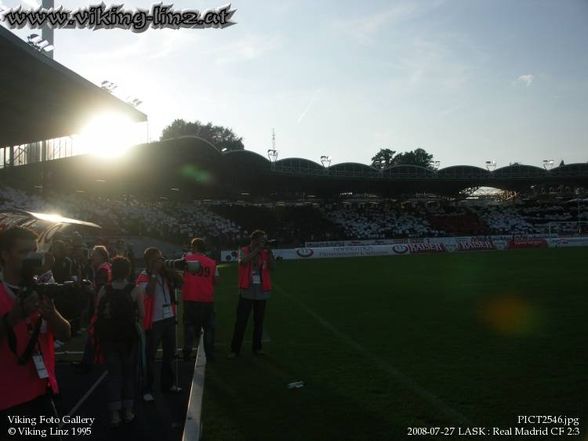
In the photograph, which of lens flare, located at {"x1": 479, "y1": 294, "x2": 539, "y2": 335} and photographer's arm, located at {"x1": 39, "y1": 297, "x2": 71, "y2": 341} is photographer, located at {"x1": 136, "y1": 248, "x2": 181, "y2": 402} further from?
lens flare, located at {"x1": 479, "y1": 294, "x2": 539, "y2": 335}

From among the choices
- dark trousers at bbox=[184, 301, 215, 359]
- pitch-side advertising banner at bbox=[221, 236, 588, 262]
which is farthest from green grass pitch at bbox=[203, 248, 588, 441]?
pitch-side advertising banner at bbox=[221, 236, 588, 262]

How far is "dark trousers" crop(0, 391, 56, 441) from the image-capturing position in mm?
3094

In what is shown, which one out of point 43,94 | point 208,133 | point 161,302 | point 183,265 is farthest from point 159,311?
point 208,133

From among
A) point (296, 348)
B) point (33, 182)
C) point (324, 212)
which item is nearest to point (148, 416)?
point (296, 348)

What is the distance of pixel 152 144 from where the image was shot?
40.1m

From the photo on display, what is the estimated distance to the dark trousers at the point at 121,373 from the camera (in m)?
5.69

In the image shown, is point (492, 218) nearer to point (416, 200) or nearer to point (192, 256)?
point (416, 200)

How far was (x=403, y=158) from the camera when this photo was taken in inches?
4985

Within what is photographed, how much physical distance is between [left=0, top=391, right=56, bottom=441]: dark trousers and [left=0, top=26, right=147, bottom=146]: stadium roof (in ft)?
28.7

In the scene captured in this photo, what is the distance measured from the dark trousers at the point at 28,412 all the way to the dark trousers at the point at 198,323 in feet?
15.9

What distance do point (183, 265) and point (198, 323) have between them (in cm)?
120

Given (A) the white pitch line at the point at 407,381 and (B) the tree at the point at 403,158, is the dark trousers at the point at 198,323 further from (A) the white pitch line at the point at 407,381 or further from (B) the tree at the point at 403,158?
(B) the tree at the point at 403,158

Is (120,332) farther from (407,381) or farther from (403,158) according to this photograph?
(403,158)

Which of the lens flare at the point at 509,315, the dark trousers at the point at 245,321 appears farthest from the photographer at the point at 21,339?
the lens flare at the point at 509,315
